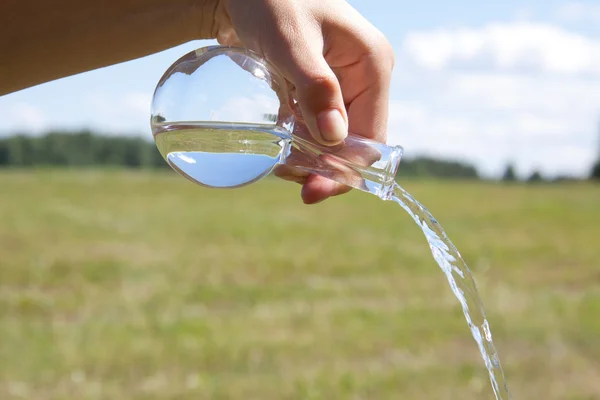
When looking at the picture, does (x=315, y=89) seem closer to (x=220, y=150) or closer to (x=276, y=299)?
(x=220, y=150)

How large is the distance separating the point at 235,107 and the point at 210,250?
456 centimetres

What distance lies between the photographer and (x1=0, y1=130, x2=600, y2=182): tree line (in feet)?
27.6


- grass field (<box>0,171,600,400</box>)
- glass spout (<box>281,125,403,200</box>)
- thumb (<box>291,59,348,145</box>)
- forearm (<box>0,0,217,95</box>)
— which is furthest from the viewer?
grass field (<box>0,171,600,400</box>)

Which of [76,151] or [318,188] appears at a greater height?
[318,188]

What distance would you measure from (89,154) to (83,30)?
8.05 m

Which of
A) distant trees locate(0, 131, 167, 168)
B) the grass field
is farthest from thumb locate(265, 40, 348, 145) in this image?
distant trees locate(0, 131, 167, 168)

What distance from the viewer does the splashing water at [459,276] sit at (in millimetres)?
1081

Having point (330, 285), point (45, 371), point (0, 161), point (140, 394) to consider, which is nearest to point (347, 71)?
point (140, 394)

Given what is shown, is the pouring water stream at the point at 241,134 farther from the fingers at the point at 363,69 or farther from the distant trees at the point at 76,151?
the distant trees at the point at 76,151

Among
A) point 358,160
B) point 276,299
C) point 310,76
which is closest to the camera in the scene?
point 310,76

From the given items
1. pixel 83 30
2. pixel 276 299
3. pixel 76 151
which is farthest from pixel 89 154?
pixel 83 30

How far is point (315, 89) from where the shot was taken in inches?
36.0

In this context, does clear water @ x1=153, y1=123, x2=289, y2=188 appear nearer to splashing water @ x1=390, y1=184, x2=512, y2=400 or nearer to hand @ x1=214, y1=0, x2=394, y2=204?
hand @ x1=214, y1=0, x2=394, y2=204

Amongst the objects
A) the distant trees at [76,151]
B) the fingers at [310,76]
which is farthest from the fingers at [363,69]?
the distant trees at [76,151]
